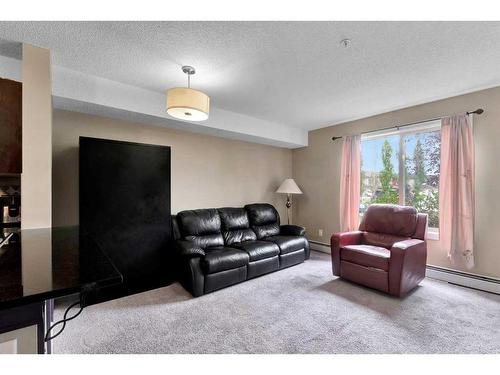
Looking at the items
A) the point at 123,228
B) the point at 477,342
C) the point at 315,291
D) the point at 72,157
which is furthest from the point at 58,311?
the point at 477,342

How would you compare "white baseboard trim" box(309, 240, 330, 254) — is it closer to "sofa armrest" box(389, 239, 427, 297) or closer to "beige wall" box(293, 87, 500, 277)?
"beige wall" box(293, 87, 500, 277)

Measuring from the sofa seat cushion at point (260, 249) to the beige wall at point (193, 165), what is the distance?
115cm

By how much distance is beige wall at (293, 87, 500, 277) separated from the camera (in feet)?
9.07

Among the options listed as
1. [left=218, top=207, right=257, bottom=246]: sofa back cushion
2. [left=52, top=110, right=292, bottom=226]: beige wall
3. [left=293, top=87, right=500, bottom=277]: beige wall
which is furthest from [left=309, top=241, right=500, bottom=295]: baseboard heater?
[left=52, top=110, right=292, bottom=226]: beige wall

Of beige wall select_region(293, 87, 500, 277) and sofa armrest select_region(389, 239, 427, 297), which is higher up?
beige wall select_region(293, 87, 500, 277)

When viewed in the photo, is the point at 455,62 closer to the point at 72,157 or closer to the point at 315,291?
the point at 315,291

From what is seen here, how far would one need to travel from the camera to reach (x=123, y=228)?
2.63m

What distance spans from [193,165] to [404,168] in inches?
132

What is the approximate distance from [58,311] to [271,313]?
7.02ft

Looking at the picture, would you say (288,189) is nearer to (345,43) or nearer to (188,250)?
(188,250)

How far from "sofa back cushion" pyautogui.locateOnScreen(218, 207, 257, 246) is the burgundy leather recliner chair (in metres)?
1.36

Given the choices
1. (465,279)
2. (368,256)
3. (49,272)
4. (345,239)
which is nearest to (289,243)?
(345,239)

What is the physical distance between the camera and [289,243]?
3590 mm
